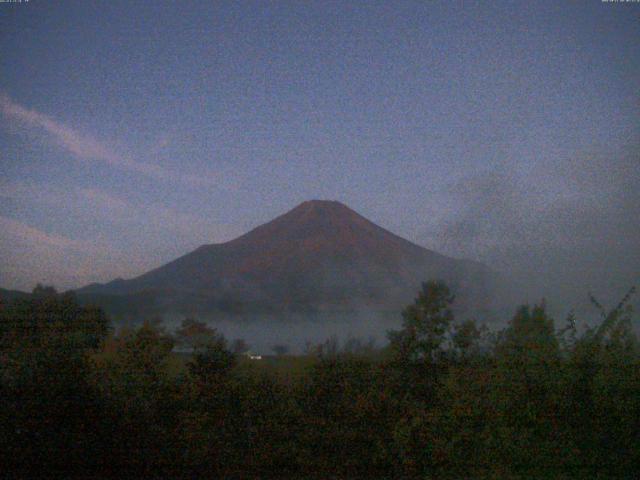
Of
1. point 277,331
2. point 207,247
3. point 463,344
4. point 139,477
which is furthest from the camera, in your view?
point 207,247

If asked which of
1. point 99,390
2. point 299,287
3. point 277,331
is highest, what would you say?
point 299,287

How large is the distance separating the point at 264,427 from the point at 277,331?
2278mm

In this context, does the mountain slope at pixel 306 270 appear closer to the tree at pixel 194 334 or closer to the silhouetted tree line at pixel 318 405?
the tree at pixel 194 334

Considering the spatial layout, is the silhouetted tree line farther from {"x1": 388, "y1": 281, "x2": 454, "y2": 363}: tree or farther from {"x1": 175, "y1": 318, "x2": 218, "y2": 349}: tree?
{"x1": 388, "y1": 281, "x2": 454, "y2": 363}: tree

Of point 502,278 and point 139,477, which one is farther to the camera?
point 502,278

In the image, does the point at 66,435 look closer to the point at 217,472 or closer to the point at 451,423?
the point at 217,472

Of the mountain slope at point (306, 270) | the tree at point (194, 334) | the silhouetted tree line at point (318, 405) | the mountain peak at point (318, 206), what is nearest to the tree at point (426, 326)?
the silhouetted tree line at point (318, 405)

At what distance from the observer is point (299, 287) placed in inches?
399

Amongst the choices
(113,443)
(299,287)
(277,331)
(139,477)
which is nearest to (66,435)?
(113,443)

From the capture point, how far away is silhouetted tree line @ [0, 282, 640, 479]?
13.5 feet

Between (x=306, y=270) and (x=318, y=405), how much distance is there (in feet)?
20.1

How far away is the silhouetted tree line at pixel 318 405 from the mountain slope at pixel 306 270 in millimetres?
1929

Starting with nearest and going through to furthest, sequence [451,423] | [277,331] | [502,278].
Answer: [451,423], [277,331], [502,278]

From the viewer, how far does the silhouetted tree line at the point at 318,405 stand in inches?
162
